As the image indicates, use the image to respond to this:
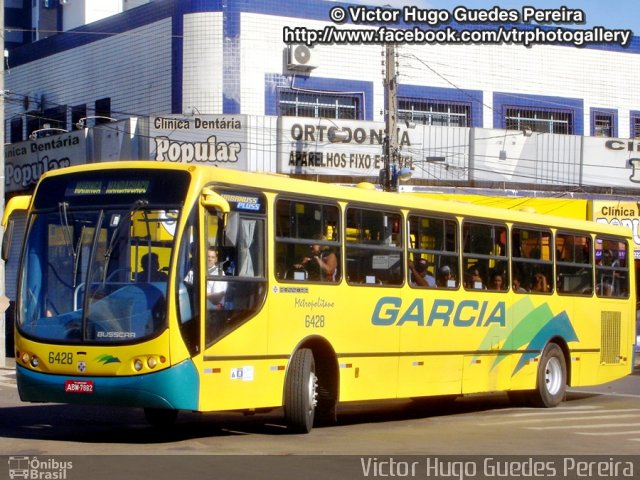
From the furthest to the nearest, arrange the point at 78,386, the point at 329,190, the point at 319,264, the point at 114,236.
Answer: the point at 329,190 < the point at 319,264 < the point at 114,236 < the point at 78,386

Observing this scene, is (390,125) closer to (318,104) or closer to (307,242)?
(318,104)

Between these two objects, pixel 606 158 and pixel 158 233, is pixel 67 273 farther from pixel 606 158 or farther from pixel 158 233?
pixel 606 158

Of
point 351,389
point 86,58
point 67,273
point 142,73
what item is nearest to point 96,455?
point 67,273

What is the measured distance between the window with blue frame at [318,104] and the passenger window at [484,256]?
16.2 meters

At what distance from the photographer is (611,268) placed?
768 inches

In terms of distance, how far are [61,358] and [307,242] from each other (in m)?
3.27

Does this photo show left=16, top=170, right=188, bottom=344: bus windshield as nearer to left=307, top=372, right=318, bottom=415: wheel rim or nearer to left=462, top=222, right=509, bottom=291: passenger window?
left=307, top=372, right=318, bottom=415: wheel rim

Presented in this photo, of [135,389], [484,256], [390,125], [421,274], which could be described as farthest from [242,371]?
[390,125]

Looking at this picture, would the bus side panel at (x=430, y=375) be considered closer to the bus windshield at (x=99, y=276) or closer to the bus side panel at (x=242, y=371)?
the bus side panel at (x=242, y=371)

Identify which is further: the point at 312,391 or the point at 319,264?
the point at 319,264

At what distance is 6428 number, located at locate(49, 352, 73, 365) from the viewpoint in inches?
458

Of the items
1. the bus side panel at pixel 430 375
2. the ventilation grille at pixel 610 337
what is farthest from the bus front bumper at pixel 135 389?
the ventilation grille at pixel 610 337

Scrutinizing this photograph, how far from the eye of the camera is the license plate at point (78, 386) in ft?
37.7

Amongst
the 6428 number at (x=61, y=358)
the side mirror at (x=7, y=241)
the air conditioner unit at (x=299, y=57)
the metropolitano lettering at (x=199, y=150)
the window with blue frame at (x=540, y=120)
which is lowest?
the 6428 number at (x=61, y=358)
